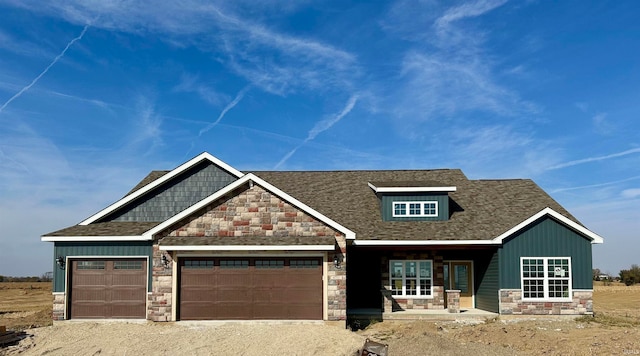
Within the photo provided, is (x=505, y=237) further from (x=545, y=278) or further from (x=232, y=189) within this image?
(x=232, y=189)

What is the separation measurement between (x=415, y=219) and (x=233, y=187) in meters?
8.62

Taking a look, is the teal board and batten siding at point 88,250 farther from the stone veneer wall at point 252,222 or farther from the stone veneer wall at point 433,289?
the stone veneer wall at point 433,289

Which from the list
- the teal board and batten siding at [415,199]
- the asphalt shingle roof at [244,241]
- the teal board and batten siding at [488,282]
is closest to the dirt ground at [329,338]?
the teal board and batten siding at [488,282]

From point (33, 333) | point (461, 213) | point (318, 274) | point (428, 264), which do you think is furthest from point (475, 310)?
point (33, 333)

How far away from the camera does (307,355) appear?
14.6 m

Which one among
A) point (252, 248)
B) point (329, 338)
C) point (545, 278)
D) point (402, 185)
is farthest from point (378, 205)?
point (329, 338)

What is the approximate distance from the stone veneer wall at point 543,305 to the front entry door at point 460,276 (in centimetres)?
269

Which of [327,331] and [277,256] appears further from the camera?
[277,256]

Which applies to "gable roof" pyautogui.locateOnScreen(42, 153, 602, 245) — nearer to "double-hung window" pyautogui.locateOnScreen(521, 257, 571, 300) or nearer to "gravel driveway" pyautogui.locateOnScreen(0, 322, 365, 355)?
"double-hung window" pyautogui.locateOnScreen(521, 257, 571, 300)

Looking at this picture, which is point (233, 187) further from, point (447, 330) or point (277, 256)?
point (447, 330)

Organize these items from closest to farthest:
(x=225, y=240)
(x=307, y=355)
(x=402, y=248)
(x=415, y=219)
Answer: (x=307, y=355)
(x=225, y=240)
(x=402, y=248)
(x=415, y=219)

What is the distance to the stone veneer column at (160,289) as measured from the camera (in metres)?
18.5

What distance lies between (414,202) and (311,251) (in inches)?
272

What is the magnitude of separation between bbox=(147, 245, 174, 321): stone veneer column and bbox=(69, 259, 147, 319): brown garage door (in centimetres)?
79
